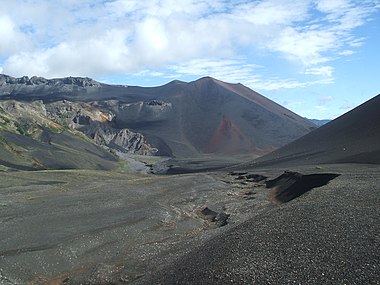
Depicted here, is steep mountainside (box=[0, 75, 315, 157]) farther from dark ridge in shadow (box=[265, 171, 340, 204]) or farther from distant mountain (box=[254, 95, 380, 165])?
dark ridge in shadow (box=[265, 171, 340, 204])

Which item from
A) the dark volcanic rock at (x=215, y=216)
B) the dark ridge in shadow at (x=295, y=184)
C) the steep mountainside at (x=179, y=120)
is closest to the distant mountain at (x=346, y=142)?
the dark ridge in shadow at (x=295, y=184)

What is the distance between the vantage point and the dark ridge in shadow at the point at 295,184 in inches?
1155

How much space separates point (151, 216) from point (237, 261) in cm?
1303

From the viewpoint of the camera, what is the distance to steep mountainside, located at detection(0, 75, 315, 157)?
337ft

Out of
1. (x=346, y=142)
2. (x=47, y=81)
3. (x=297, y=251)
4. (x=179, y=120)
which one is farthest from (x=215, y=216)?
(x=47, y=81)

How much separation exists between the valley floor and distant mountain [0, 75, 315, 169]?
178ft

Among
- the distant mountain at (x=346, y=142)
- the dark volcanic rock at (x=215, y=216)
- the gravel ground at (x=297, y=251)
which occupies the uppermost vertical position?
the distant mountain at (x=346, y=142)

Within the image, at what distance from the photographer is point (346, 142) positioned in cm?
4903

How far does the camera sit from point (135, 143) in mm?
101562

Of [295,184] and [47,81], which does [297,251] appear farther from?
[47,81]

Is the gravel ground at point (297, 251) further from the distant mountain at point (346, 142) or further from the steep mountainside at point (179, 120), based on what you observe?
the steep mountainside at point (179, 120)

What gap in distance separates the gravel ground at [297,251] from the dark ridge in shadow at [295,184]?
436 inches

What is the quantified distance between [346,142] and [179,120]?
7188 centimetres

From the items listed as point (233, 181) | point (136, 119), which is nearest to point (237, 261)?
point (233, 181)
